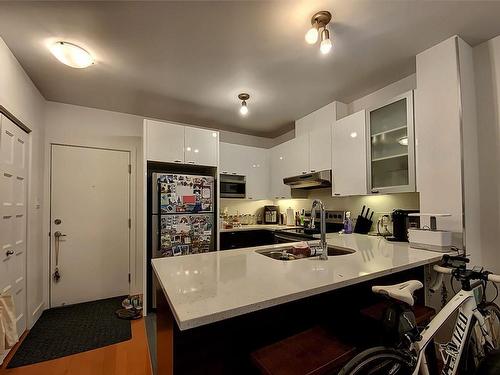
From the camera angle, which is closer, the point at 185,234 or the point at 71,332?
the point at 71,332

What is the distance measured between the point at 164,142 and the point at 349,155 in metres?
2.19

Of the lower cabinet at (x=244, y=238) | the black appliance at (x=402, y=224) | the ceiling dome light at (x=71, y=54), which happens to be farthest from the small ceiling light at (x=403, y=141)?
the ceiling dome light at (x=71, y=54)

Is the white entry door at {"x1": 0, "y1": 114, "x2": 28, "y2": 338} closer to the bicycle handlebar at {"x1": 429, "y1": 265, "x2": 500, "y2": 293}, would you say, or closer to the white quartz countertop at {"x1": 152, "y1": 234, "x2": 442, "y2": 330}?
the white quartz countertop at {"x1": 152, "y1": 234, "x2": 442, "y2": 330}

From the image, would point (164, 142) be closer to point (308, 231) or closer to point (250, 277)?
point (308, 231)

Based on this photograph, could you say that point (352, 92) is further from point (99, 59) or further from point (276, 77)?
point (99, 59)

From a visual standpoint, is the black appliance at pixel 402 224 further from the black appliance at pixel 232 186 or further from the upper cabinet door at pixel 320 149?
the black appliance at pixel 232 186

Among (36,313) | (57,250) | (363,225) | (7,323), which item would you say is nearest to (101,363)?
(7,323)

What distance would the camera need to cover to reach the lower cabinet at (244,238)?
11.0ft

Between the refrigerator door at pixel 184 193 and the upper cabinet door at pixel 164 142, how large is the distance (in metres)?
0.27

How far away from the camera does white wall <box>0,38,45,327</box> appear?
195cm

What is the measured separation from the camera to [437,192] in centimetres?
191

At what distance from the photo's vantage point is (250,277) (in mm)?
1176

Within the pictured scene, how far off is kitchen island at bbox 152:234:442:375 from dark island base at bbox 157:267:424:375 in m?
0.02

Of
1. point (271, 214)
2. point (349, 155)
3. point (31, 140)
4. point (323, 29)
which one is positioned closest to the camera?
point (323, 29)
